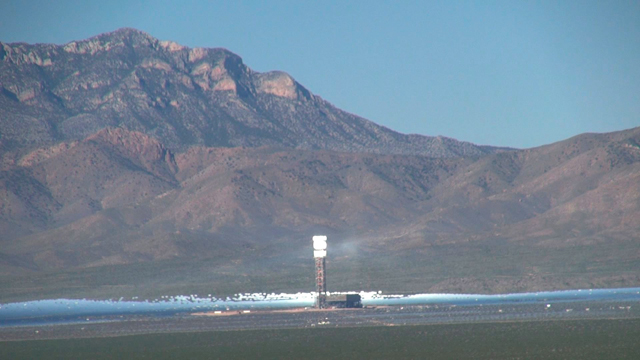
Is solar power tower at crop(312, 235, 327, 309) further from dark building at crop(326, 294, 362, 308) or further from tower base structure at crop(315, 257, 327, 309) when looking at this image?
dark building at crop(326, 294, 362, 308)

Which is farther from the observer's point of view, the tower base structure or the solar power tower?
the solar power tower

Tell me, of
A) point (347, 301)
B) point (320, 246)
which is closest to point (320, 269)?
point (320, 246)

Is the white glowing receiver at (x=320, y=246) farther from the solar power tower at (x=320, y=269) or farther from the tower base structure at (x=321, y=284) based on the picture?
the tower base structure at (x=321, y=284)

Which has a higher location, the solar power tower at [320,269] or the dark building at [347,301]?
the solar power tower at [320,269]

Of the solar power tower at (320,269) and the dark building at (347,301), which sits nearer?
the dark building at (347,301)

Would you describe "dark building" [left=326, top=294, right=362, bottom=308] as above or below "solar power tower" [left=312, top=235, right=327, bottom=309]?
below

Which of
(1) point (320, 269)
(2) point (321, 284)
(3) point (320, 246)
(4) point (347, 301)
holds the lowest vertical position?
(4) point (347, 301)

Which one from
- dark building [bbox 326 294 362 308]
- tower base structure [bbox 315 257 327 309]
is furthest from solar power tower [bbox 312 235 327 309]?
dark building [bbox 326 294 362 308]

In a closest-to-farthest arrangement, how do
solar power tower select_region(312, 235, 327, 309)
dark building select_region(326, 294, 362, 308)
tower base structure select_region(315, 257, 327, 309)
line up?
dark building select_region(326, 294, 362, 308) → tower base structure select_region(315, 257, 327, 309) → solar power tower select_region(312, 235, 327, 309)

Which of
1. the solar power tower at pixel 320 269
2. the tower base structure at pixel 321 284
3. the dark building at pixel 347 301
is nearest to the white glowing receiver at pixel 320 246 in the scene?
the solar power tower at pixel 320 269

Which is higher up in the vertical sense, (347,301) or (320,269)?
(320,269)

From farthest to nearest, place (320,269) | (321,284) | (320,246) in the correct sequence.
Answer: (321,284) → (320,246) → (320,269)

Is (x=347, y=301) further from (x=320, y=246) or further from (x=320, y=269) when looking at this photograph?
(x=320, y=246)

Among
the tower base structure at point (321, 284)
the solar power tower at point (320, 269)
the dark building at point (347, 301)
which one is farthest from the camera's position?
the solar power tower at point (320, 269)
